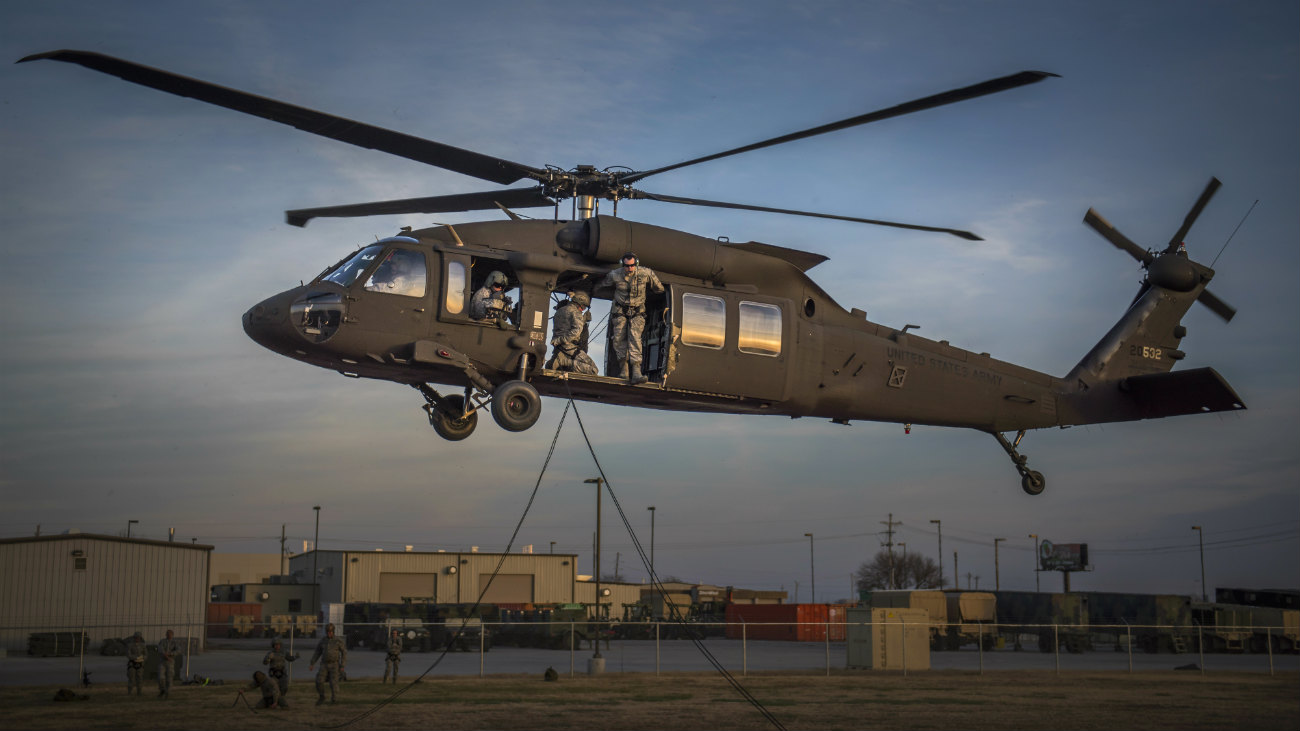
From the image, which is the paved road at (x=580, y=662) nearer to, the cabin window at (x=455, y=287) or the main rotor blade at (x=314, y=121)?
the cabin window at (x=455, y=287)

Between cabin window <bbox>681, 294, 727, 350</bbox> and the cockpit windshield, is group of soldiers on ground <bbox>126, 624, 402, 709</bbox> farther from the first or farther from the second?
cabin window <bbox>681, 294, 727, 350</bbox>

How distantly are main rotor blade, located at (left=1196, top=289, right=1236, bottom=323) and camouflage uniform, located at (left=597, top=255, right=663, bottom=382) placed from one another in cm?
1299

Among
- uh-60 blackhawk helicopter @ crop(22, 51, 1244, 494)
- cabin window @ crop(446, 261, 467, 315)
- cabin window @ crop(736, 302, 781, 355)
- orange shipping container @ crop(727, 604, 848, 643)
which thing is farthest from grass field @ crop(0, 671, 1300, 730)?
orange shipping container @ crop(727, 604, 848, 643)

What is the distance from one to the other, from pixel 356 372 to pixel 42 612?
29.7 metres

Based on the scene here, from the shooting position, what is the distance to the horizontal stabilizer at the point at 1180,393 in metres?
19.3

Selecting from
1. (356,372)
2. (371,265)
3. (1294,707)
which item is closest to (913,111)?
(371,265)

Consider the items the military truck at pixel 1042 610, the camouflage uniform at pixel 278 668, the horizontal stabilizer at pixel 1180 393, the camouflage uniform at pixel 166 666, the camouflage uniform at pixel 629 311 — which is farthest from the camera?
the military truck at pixel 1042 610

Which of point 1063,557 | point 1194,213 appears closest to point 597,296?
point 1194,213

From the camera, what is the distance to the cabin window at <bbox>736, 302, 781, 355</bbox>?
1666 centimetres

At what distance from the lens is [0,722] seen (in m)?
19.0

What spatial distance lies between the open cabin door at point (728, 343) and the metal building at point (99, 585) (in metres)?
27.5

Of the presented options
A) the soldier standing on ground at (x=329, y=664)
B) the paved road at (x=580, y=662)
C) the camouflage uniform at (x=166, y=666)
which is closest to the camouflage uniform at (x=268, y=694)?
the soldier standing on ground at (x=329, y=664)

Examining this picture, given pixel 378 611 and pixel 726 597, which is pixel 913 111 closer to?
pixel 378 611

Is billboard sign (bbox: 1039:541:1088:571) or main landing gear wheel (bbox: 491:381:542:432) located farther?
billboard sign (bbox: 1039:541:1088:571)
